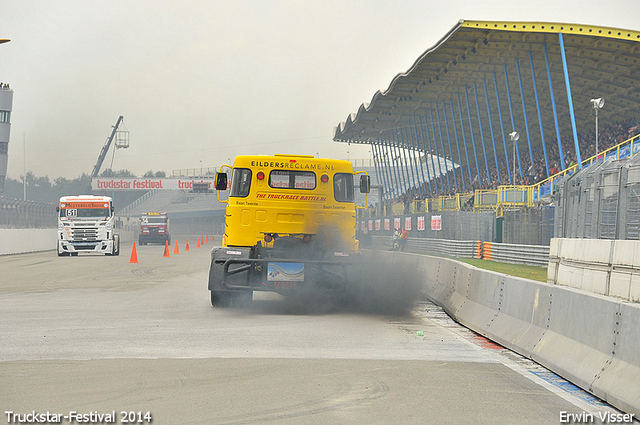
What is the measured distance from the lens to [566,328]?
804 cm

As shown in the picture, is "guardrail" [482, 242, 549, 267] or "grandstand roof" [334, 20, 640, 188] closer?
"guardrail" [482, 242, 549, 267]

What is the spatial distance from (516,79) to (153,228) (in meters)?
30.3

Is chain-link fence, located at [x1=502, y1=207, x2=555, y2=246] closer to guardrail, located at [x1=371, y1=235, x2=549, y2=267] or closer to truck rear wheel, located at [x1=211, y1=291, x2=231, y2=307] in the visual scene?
guardrail, located at [x1=371, y1=235, x2=549, y2=267]

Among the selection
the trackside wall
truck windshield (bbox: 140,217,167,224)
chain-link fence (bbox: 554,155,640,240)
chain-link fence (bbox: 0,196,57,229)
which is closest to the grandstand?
chain-link fence (bbox: 554,155,640,240)

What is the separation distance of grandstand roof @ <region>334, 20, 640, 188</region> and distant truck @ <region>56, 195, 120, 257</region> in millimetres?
18410

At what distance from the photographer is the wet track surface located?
6.17 metres

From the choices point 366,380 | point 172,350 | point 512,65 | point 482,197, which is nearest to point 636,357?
point 366,380

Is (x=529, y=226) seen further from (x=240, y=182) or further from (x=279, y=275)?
(x=279, y=275)

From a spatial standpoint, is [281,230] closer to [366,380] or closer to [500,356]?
[500,356]

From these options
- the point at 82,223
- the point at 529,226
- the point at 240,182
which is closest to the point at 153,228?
the point at 82,223

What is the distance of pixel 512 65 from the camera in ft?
137

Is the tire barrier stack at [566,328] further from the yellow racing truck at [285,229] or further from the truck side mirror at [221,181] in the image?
the truck side mirror at [221,181]

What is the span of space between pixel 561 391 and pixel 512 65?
37.1m

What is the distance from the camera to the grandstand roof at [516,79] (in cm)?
3547
